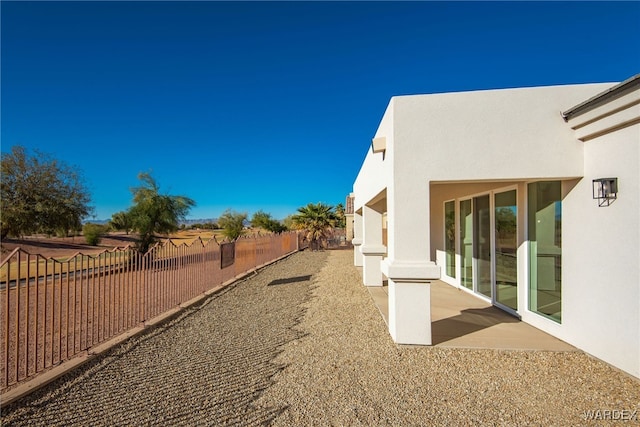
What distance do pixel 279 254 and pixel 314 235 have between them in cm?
645

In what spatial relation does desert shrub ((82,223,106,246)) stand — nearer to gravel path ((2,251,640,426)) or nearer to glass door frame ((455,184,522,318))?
gravel path ((2,251,640,426))

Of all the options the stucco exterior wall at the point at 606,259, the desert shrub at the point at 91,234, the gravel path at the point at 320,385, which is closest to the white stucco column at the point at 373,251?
the gravel path at the point at 320,385

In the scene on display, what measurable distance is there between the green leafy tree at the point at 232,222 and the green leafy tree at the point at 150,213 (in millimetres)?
10100

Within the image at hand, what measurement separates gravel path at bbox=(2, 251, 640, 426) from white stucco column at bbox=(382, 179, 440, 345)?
34cm

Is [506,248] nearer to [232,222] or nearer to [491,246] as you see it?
[491,246]

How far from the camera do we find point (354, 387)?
11.8 ft

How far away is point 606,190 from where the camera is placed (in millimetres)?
4012

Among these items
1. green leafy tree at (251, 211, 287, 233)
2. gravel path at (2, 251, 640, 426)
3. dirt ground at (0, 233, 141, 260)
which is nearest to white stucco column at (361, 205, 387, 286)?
gravel path at (2, 251, 640, 426)

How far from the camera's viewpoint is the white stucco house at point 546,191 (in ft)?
12.7

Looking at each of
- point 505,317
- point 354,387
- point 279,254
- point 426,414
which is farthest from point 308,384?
point 279,254

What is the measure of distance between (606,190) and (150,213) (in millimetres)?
17590

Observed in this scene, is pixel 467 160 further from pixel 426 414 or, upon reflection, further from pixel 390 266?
pixel 426 414

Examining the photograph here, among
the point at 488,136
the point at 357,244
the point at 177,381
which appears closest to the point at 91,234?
the point at 357,244

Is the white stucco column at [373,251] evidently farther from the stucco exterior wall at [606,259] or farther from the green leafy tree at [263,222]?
the green leafy tree at [263,222]
